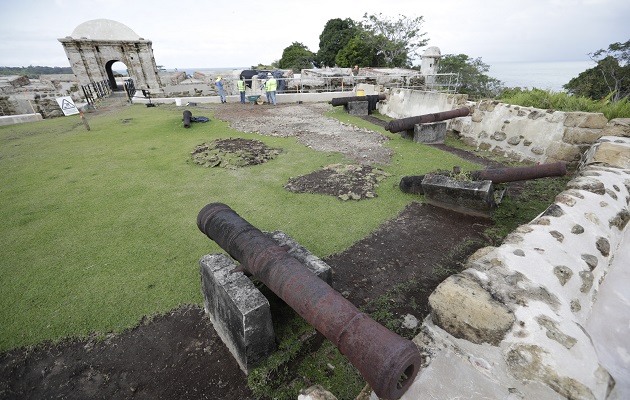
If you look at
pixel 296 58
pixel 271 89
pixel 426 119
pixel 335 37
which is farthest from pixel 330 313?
pixel 296 58

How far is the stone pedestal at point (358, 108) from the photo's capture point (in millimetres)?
13930

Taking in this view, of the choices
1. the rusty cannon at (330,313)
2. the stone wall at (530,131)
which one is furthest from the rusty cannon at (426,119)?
the rusty cannon at (330,313)

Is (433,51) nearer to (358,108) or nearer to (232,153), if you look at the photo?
(358,108)

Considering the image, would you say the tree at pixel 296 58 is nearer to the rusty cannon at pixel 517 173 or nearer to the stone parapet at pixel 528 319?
the rusty cannon at pixel 517 173

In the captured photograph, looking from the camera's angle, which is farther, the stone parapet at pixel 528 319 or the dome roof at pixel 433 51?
the dome roof at pixel 433 51

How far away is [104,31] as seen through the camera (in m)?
21.6

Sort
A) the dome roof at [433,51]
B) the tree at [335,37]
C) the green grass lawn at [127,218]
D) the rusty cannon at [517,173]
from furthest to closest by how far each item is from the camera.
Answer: the tree at [335,37] → the dome roof at [433,51] → the rusty cannon at [517,173] → the green grass lawn at [127,218]

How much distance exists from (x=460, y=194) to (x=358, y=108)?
32.7 feet

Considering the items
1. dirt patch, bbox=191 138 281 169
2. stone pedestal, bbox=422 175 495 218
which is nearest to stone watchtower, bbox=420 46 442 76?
dirt patch, bbox=191 138 281 169

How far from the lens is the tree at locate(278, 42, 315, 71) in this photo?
1857 inches

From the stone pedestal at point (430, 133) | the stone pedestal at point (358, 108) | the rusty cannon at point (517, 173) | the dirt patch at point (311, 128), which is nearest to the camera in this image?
the rusty cannon at point (517, 173)

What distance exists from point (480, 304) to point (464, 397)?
25.6 inches

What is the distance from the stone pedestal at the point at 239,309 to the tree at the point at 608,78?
1159 inches

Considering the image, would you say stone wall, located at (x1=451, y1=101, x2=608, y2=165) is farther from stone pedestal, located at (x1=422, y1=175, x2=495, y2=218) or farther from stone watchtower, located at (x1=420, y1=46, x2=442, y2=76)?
stone watchtower, located at (x1=420, y1=46, x2=442, y2=76)
